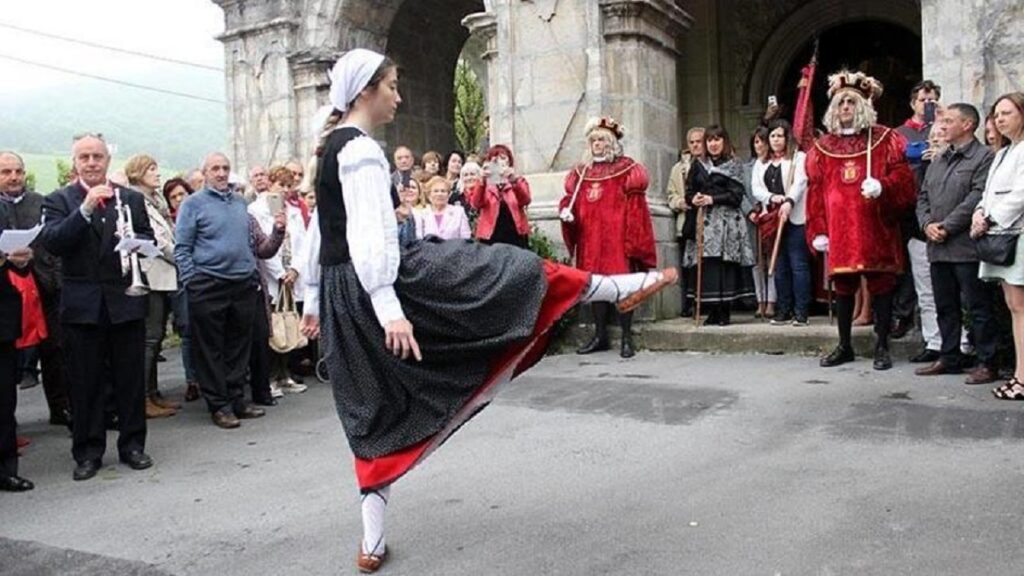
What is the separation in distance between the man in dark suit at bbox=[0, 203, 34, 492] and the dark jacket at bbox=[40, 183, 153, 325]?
228mm

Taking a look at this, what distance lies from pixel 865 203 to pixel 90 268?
510cm

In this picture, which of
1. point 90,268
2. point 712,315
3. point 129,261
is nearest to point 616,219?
point 712,315

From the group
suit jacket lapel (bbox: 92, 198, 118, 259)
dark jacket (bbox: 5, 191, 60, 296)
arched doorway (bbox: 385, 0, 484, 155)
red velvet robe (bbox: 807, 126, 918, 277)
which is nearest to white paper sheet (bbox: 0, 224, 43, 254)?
suit jacket lapel (bbox: 92, 198, 118, 259)

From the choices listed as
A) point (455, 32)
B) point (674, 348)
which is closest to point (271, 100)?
point (455, 32)

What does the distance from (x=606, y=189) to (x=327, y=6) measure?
520 cm

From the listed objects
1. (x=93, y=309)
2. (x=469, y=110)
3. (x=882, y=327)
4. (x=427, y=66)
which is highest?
(x=469, y=110)

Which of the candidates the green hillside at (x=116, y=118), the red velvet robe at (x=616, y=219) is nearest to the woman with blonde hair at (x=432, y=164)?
the red velvet robe at (x=616, y=219)

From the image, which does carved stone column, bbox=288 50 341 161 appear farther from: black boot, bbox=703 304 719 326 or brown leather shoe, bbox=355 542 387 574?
brown leather shoe, bbox=355 542 387 574

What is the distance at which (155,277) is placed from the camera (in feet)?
22.5

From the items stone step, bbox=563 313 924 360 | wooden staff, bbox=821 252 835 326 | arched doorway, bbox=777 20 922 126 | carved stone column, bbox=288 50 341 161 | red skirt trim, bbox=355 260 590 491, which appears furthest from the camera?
arched doorway, bbox=777 20 922 126

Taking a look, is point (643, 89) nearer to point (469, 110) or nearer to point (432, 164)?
point (432, 164)

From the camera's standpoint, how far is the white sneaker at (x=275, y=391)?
7401mm

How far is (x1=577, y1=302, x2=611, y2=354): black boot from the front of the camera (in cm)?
852

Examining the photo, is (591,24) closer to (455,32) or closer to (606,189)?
(606,189)
